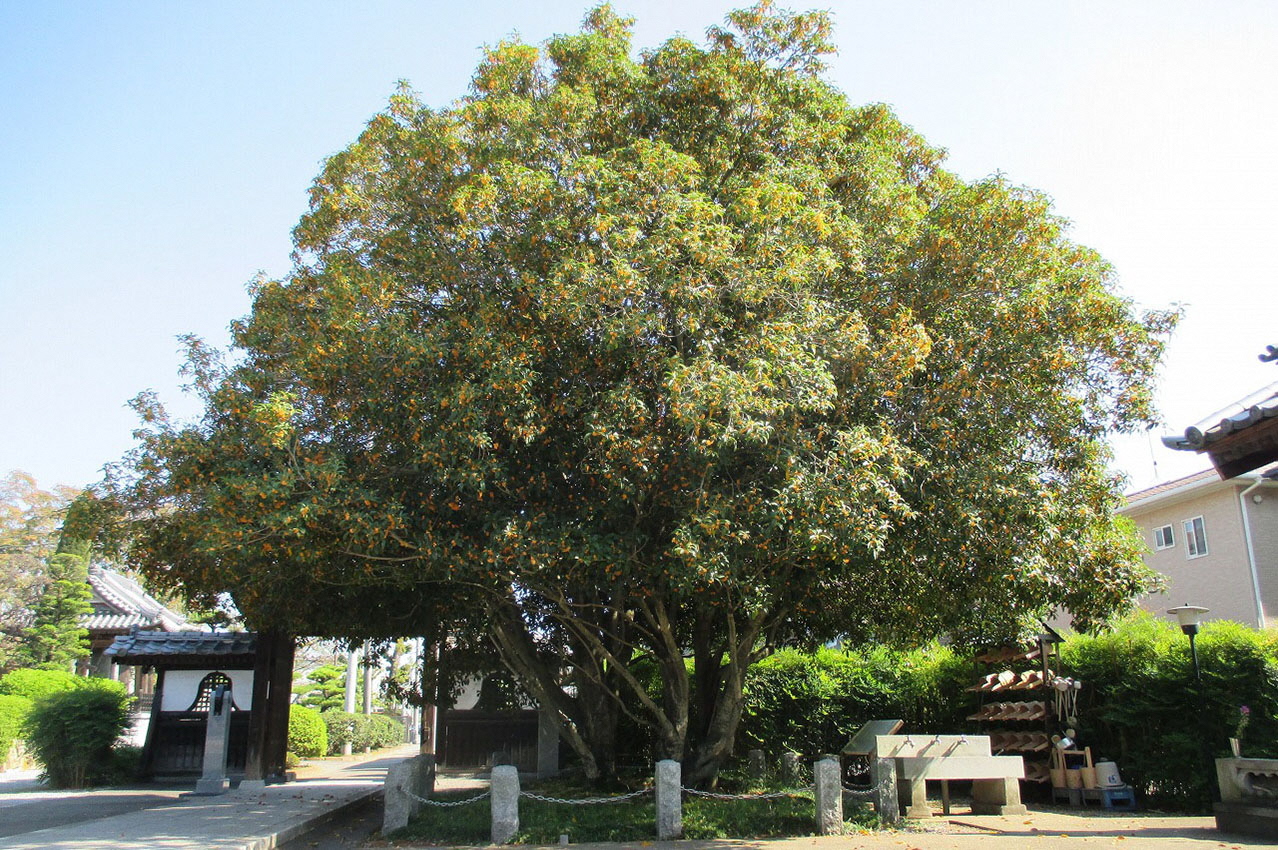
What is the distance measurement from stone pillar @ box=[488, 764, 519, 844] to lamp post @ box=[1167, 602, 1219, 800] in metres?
9.11

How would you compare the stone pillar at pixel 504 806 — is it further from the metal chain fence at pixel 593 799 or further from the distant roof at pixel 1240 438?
the distant roof at pixel 1240 438

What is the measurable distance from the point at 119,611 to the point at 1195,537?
103ft

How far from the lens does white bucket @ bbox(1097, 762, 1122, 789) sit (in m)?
13.1

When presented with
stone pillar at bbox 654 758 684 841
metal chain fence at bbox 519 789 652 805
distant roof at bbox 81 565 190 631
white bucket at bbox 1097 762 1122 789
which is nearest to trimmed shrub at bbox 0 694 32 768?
distant roof at bbox 81 565 190 631

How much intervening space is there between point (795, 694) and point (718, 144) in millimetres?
10597

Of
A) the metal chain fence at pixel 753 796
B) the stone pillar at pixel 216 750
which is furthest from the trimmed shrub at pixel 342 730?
the metal chain fence at pixel 753 796

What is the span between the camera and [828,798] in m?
10.7

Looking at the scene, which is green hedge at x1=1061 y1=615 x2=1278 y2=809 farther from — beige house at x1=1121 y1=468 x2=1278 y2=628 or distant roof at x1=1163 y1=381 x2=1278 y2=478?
distant roof at x1=1163 y1=381 x2=1278 y2=478

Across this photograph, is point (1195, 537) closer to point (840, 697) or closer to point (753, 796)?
point (840, 697)

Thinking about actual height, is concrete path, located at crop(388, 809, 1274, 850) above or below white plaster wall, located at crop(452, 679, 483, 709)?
below

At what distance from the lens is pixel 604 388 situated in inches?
416

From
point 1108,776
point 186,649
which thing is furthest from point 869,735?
point 186,649

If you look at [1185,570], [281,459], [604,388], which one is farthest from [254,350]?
[1185,570]

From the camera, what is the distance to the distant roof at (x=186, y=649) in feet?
58.8
